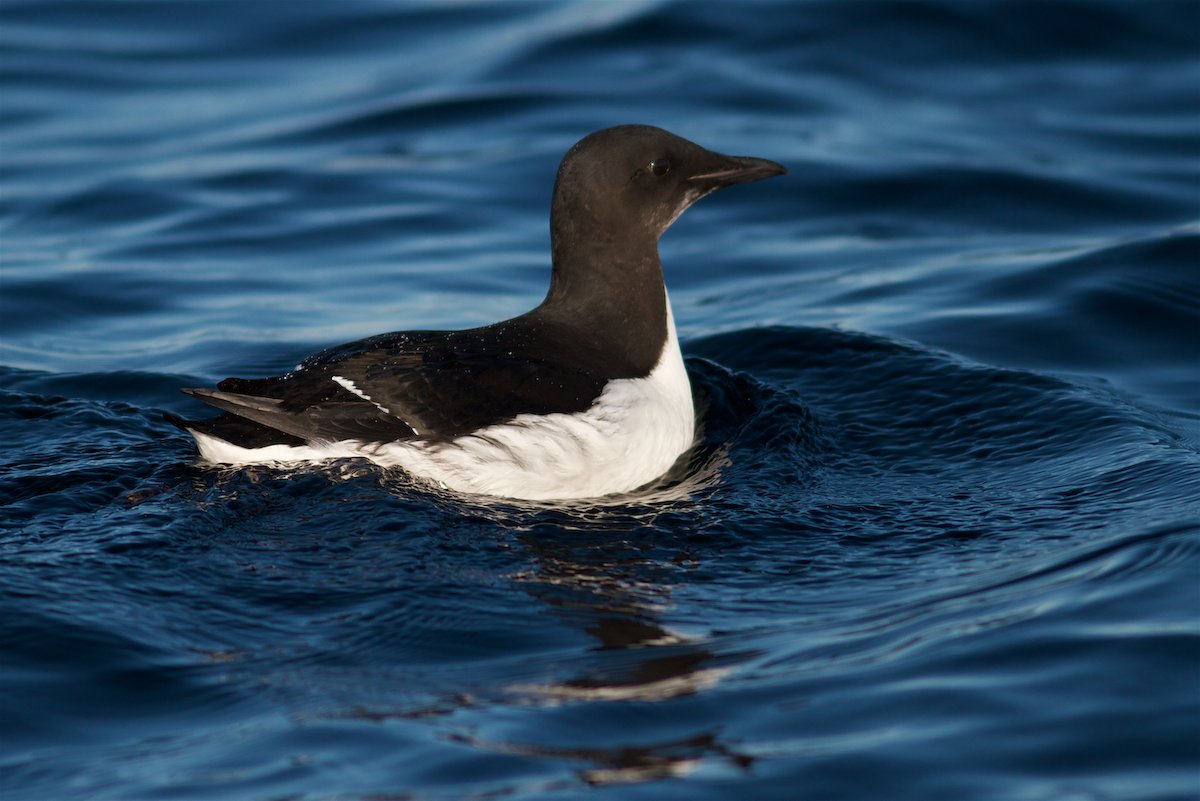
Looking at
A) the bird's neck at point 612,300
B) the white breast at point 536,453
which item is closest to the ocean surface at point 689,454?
the white breast at point 536,453

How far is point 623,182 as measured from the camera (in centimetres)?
590

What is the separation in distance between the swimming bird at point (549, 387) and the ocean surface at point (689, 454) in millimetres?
154

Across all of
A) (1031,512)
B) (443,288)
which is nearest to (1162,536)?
(1031,512)

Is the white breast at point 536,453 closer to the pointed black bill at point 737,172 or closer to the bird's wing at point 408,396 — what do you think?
the bird's wing at point 408,396

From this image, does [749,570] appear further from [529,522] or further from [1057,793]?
[1057,793]


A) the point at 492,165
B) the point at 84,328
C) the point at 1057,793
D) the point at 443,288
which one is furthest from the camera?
the point at 492,165

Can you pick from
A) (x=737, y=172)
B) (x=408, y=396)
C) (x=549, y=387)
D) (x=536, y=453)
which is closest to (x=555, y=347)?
(x=549, y=387)

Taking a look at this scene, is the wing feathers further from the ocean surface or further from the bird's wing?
the ocean surface

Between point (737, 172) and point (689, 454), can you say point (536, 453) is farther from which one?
point (737, 172)

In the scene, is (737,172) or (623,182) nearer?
(623,182)

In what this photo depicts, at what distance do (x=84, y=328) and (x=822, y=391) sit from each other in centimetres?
490

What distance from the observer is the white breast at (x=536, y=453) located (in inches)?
205

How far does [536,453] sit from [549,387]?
271 millimetres

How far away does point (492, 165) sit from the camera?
11938mm
